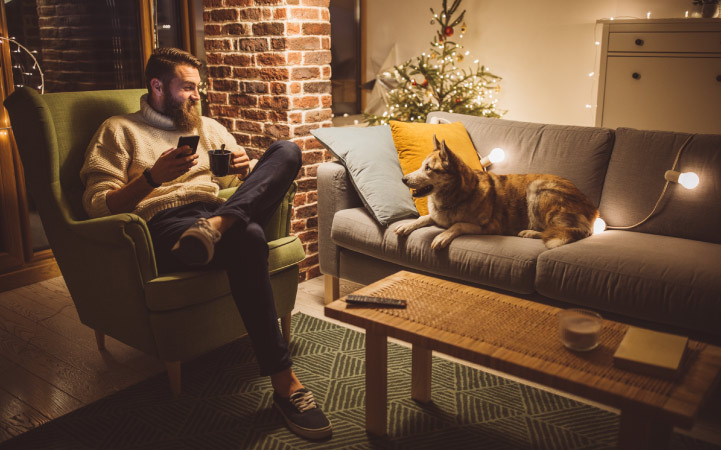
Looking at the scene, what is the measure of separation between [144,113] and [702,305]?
2.08 meters

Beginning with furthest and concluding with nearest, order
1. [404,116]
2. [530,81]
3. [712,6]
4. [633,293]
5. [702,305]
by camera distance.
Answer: [530,81] < [404,116] < [712,6] < [633,293] < [702,305]

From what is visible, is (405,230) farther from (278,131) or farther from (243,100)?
(243,100)

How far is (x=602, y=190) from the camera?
267 cm

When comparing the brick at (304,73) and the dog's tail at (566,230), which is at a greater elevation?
the brick at (304,73)

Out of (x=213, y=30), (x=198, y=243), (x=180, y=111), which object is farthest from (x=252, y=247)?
(x=213, y=30)

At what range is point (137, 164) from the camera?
224 centimetres

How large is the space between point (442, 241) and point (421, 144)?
58 cm

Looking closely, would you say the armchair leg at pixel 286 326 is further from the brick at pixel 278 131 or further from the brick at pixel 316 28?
the brick at pixel 316 28

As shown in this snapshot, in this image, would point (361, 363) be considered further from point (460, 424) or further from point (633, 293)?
point (633, 293)

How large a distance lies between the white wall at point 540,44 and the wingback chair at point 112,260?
255 cm

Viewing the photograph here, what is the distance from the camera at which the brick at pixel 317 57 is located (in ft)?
10.2

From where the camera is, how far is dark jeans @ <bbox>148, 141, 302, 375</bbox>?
198cm

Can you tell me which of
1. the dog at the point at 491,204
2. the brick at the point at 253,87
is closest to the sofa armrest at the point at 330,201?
the dog at the point at 491,204

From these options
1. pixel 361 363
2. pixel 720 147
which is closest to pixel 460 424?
pixel 361 363
